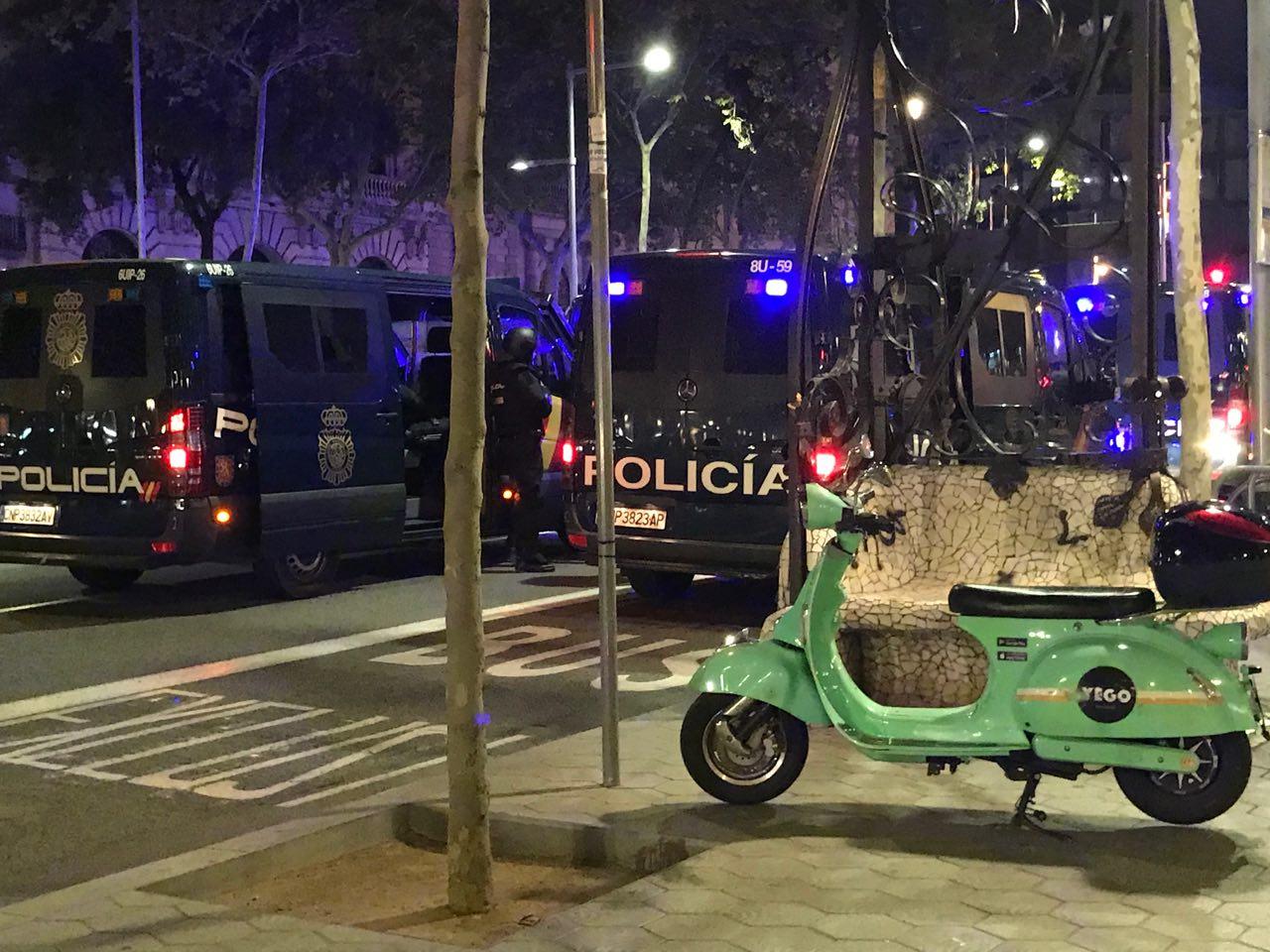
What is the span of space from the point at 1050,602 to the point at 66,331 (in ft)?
25.0

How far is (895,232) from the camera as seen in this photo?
8.45 metres

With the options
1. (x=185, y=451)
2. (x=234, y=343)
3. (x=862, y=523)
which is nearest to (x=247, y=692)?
(x=185, y=451)

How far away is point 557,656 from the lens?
9219 mm

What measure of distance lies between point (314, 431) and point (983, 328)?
486 cm

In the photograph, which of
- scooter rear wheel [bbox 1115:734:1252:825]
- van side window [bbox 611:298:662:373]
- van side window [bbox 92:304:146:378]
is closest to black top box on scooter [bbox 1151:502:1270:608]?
scooter rear wheel [bbox 1115:734:1252:825]

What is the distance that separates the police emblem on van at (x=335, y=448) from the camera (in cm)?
1119

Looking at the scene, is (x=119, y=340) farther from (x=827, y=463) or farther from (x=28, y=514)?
(x=827, y=463)

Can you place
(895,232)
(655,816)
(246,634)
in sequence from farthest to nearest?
(246,634)
(895,232)
(655,816)

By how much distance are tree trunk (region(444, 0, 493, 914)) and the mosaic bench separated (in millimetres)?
2118

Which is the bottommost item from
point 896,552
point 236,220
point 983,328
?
point 896,552

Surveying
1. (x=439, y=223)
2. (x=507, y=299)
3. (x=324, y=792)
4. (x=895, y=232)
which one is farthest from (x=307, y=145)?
(x=324, y=792)

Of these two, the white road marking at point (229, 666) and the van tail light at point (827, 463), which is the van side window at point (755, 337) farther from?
the white road marking at point (229, 666)

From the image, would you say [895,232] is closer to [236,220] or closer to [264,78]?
[264,78]

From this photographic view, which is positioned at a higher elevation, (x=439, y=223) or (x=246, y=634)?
(x=439, y=223)
